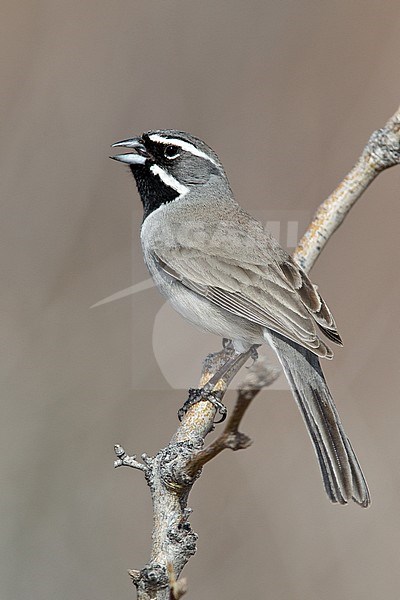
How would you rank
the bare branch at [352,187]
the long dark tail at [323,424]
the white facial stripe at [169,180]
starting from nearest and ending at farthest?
the long dark tail at [323,424]
the bare branch at [352,187]
the white facial stripe at [169,180]

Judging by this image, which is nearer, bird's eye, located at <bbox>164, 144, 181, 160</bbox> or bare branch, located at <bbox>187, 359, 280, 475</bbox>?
bare branch, located at <bbox>187, 359, 280, 475</bbox>

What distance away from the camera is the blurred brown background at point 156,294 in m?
5.84

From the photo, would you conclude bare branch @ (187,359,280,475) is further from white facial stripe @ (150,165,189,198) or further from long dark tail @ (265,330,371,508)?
white facial stripe @ (150,165,189,198)

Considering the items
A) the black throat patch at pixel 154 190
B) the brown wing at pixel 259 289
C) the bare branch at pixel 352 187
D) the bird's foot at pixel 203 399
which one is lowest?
the bird's foot at pixel 203 399

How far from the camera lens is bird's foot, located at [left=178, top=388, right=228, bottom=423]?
13.2 feet

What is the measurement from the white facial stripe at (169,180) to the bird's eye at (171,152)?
89 mm

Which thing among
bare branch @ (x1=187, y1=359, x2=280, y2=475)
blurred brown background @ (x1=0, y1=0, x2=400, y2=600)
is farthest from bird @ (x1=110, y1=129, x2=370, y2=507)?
bare branch @ (x1=187, y1=359, x2=280, y2=475)

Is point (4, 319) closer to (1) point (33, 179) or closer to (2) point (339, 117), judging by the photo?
(1) point (33, 179)

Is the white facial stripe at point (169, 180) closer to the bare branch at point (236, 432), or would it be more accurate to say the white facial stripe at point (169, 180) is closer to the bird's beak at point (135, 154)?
the bird's beak at point (135, 154)

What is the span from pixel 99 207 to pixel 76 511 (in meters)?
2.20

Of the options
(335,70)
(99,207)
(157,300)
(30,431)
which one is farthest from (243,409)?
(335,70)

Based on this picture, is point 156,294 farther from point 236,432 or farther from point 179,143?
point 236,432

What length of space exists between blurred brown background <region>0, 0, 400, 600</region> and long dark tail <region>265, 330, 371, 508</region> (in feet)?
3.53

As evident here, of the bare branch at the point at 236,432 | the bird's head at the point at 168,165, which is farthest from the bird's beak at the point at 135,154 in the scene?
the bare branch at the point at 236,432
